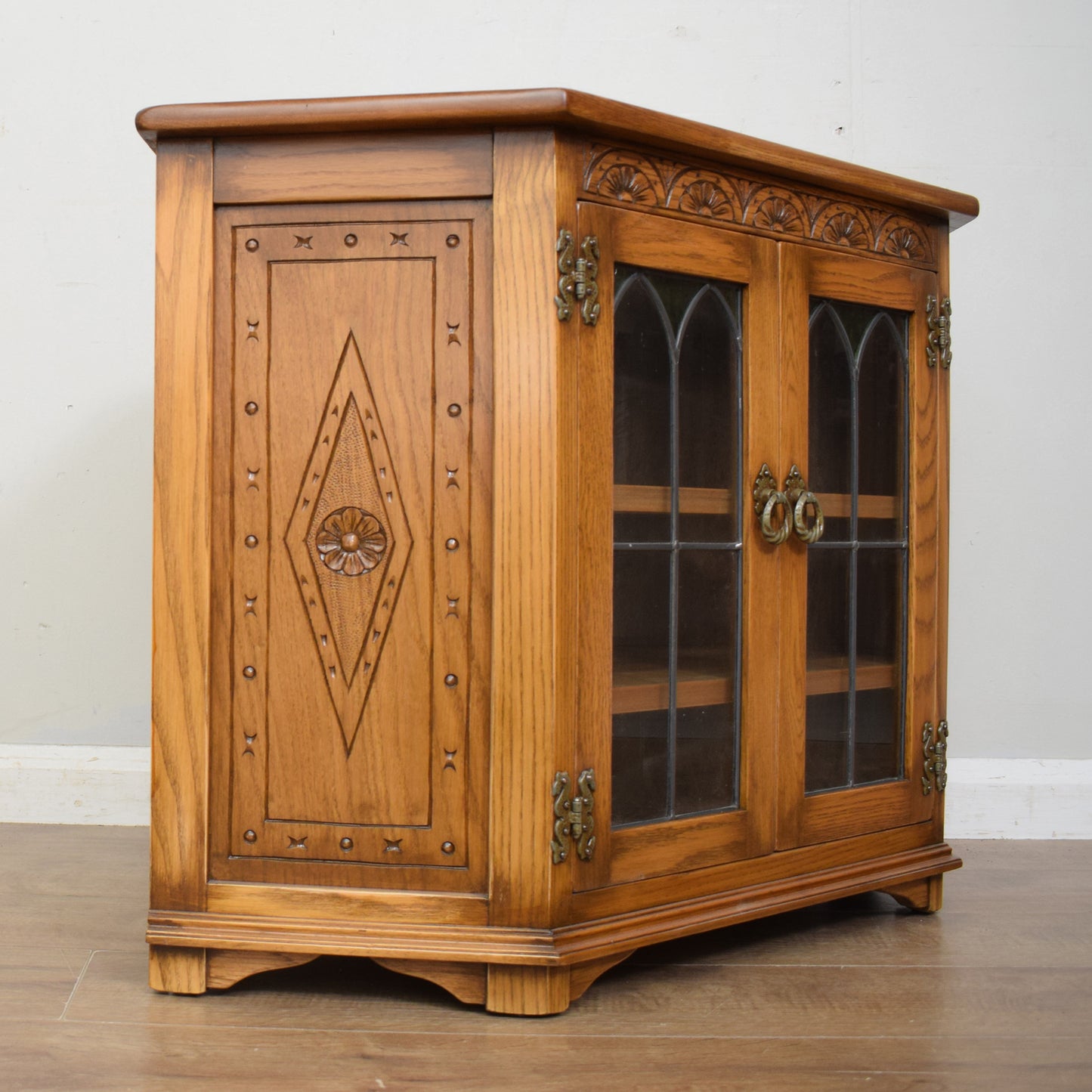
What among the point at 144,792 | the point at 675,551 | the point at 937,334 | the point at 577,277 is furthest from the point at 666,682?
the point at 144,792

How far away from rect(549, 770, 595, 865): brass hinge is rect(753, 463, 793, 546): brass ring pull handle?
532 millimetres

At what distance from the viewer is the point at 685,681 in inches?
Answer: 78.1

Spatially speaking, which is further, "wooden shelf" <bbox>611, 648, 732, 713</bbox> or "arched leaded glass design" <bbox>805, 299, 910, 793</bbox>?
"arched leaded glass design" <bbox>805, 299, 910, 793</bbox>

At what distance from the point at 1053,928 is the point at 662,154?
63.0 inches

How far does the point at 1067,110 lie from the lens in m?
3.03

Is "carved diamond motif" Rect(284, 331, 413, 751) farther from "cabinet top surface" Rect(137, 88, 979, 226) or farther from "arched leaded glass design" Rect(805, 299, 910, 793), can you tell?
"arched leaded glass design" Rect(805, 299, 910, 793)

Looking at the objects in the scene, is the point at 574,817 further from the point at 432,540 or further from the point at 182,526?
the point at 182,526

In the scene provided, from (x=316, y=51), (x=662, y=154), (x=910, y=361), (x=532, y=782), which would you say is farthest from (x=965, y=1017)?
(x=316, y=51)

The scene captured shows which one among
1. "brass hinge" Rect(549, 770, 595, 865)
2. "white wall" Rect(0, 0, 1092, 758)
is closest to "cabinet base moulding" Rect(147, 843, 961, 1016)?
"brass hinge" Rect(549, 770, 595, 865)

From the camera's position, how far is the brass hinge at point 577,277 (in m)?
1.79

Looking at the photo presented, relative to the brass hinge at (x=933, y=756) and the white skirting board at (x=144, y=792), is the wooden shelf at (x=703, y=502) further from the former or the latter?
the white skirting board at (x=144, y=792)

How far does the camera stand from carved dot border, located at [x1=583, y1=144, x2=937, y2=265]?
1873mm

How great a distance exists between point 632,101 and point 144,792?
84.0 inches

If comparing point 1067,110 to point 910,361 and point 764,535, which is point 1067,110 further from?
point 764,535
